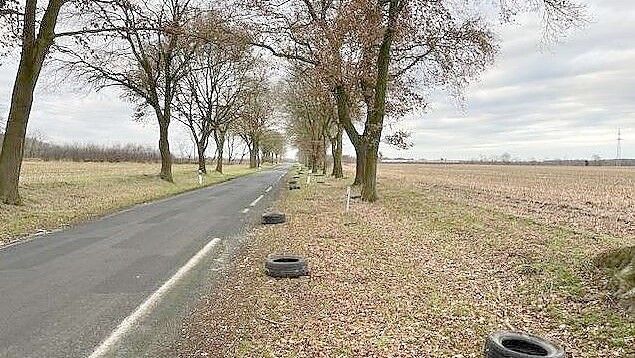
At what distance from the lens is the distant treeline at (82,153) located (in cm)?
9269

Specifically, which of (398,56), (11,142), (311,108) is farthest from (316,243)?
(311,108)

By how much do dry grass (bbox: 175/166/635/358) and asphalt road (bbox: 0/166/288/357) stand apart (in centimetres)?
107

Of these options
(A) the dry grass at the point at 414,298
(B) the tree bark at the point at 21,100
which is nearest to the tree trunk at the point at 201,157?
(B) the tree bark at the point at 21,100

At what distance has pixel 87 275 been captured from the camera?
8.14m

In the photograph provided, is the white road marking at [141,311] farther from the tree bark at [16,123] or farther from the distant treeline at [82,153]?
the distant treeline at [82,153]

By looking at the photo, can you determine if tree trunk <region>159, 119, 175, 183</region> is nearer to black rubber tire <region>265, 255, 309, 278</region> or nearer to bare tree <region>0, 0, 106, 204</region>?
bare tree <region>0, 0, 106, 204</region>

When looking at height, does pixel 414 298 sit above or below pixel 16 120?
below

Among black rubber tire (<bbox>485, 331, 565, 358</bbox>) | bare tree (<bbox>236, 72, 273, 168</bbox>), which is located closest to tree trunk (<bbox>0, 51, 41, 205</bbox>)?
black rubber tire (<bbox>485, 331, 565, 358</bbox>)

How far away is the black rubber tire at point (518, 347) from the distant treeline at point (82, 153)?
96.2 meters

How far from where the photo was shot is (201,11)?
21.1 meters

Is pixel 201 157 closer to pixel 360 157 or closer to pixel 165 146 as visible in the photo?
pixel 165 146

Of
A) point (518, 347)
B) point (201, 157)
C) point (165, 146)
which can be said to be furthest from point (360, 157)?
point (518, 347)

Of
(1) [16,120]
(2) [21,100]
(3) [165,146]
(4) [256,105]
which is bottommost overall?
(3) [165,146]

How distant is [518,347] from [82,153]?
330 feet
